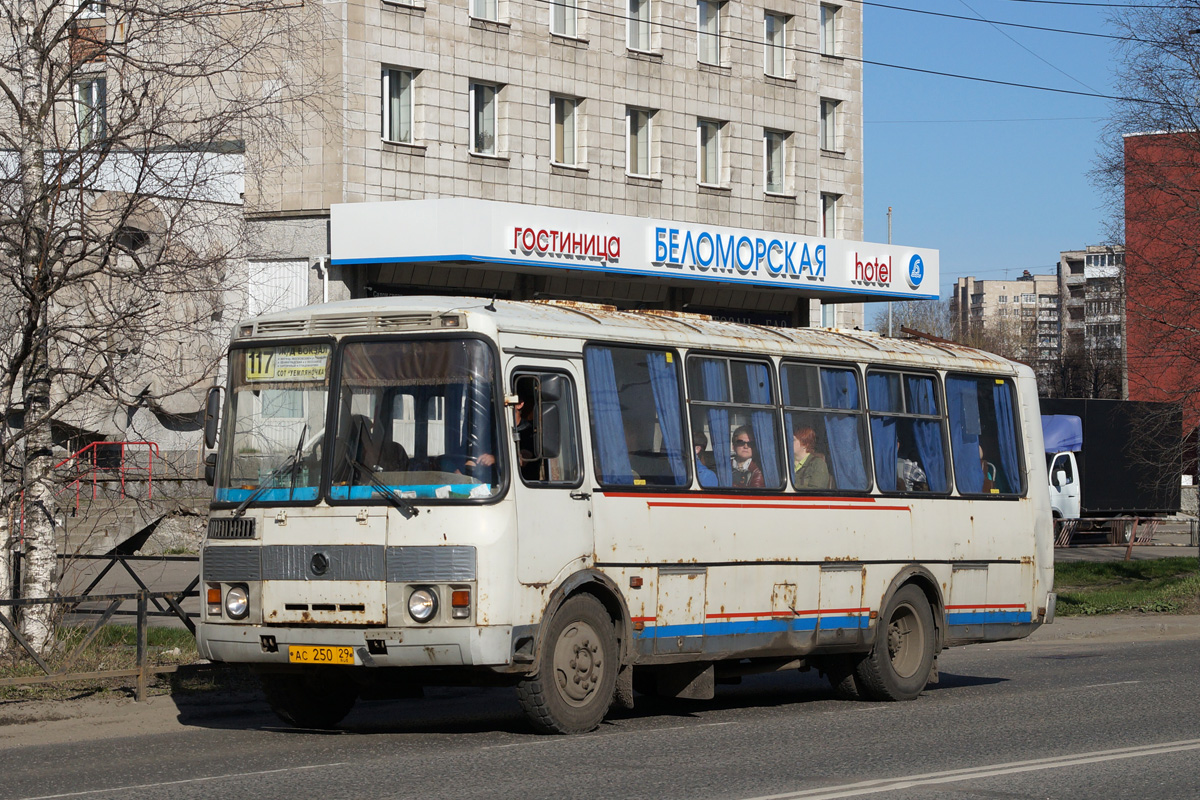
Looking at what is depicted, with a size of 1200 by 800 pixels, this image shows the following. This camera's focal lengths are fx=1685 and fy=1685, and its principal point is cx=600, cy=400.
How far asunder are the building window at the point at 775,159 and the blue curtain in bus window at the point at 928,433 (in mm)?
28550

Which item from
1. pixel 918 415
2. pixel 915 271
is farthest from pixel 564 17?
pixel 918 415

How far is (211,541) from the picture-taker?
11.4m

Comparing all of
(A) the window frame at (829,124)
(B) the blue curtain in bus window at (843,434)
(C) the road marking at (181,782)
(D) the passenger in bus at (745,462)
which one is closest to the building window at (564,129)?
(A) the window frame at (829,124)

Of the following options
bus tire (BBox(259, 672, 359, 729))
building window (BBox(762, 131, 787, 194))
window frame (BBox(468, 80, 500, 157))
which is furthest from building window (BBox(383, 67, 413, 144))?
bus tire (BBox(259, 672, 359, 729))

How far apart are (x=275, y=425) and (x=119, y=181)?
355 cm

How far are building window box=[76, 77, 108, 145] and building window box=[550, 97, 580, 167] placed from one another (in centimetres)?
2347

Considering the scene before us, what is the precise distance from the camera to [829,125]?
47625 millimetres

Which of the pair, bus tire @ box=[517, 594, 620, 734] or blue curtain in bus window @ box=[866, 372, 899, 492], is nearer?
bus tire @ box=[517, 594, 620, 734]

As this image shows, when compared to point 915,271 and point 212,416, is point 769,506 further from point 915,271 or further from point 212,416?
point 915,271

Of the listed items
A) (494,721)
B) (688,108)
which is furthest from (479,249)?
(494,721)

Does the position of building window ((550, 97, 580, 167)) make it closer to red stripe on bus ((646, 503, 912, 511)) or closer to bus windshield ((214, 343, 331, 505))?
red stripe on bus ((646, 503, 912, 511))

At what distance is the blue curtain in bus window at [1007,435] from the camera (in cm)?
1555

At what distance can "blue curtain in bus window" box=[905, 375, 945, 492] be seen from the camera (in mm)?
14711

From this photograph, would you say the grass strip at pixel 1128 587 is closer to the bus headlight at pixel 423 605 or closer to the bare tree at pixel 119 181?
the bare tree at pixel 119 181
